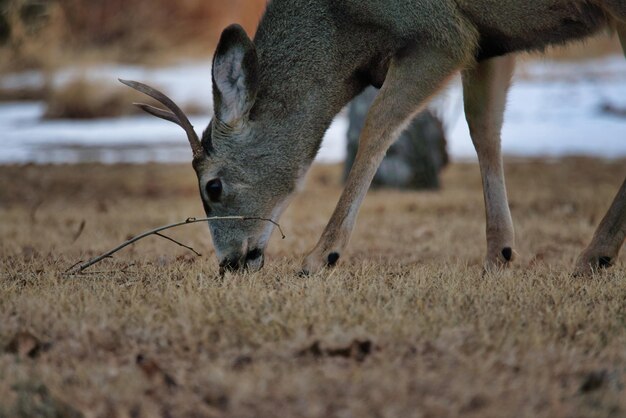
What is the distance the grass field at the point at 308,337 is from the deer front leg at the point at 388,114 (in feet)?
0.88

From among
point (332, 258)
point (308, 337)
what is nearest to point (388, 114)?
point (332, 258)

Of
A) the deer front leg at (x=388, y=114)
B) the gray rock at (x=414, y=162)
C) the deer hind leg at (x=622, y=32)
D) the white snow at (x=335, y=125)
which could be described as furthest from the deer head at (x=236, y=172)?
the white snow at (x=335, y=125)

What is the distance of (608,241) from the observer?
501cm

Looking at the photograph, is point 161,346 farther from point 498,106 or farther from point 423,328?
point 498,106

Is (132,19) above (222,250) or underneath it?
above

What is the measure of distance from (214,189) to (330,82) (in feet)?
2.94

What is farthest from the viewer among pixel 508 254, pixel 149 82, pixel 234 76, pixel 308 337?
pixel 149 82

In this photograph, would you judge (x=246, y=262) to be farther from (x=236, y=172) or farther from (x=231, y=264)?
(x=236, y=172)

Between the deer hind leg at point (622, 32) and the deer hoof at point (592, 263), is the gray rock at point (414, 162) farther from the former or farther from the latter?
the deer hoof at point (592, 263)

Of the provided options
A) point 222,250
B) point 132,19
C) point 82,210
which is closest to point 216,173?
point 222,250

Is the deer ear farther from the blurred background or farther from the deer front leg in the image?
the blurred background

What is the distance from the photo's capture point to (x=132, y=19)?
2483cm

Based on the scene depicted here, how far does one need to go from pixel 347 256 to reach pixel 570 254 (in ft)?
4.89

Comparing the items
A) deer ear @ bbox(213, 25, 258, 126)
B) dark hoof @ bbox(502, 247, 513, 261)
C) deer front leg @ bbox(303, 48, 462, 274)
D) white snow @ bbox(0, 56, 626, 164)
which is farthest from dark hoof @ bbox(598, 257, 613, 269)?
white snow @ bbox(0, 56, 626, 164)
